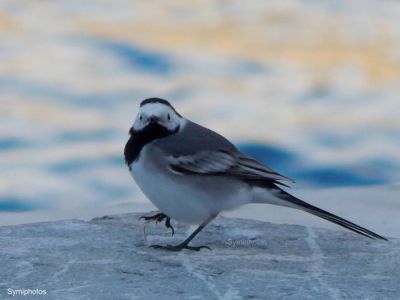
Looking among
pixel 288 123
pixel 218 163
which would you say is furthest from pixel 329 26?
pixel 218 163

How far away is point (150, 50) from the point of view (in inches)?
509

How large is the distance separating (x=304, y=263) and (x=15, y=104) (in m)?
5.43

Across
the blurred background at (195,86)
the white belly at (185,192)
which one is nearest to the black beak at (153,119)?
the white belly at (185,192)

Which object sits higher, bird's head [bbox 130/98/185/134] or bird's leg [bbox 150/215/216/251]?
bird's head [bbox 130/98/185/134]

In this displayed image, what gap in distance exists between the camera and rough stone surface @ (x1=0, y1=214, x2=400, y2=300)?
6.12 m

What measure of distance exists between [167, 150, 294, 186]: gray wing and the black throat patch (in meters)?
0.15

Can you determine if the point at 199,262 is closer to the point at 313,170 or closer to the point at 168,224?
the point at 168,224

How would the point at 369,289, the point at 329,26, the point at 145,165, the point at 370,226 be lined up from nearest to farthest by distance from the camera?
the point at 369,289
the point at 145,165
the point at 370,226
the point at 329,26

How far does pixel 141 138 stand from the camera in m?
6.73

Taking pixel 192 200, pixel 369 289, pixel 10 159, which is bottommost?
pixel 369 289

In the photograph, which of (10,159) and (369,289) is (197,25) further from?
(369,289)

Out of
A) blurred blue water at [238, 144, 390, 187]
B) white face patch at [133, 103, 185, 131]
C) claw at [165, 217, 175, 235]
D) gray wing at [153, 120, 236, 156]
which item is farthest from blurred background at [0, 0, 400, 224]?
white face patch at [133, 103, 185, 131]

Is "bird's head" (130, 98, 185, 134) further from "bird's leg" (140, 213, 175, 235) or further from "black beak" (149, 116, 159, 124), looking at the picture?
"bird's leg" (140, 213, 175, 235)

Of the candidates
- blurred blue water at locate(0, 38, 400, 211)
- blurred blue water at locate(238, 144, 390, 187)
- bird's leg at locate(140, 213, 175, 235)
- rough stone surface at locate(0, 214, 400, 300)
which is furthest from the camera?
blurred blue water at locate(238, 144, 390, 187)
